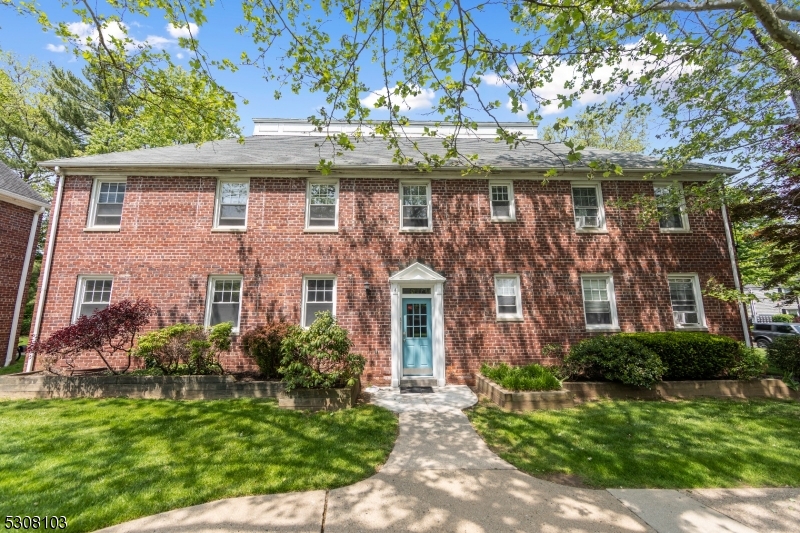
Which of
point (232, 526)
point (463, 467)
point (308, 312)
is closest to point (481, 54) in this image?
point (463, 467)

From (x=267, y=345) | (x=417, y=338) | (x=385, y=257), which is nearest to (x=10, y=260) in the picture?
(x=267, y=345)

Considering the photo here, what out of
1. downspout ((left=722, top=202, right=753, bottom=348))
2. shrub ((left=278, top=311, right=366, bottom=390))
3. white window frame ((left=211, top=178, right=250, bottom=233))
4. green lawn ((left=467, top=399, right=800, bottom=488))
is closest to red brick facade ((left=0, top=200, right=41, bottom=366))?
white window frame ((left=211, top=178, right=250, bottom=233))

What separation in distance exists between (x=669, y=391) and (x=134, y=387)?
12.3 metres

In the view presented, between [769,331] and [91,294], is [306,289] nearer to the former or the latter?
[91,294]

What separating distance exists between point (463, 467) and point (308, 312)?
6.41m

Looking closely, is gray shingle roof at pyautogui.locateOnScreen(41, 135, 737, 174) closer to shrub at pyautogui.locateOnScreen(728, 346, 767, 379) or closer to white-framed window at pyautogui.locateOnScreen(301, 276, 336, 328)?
white-framed window at pyautogui.locateOnScreen(301, 276, 336, 328)

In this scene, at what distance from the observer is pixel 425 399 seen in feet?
26.0

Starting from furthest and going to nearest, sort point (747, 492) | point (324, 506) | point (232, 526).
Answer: point (747, 492), point (324, 506), point (232, 526)

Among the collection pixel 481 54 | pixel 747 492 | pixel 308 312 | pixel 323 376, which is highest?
pixel 481 54

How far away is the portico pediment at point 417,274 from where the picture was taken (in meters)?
9.59

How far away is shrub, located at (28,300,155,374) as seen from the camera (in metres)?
7.70

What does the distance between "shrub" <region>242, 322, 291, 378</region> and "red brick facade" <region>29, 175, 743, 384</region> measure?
4.09 feet

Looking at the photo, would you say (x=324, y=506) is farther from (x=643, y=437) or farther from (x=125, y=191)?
(x=125, y=191)

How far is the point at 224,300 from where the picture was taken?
9.77m
